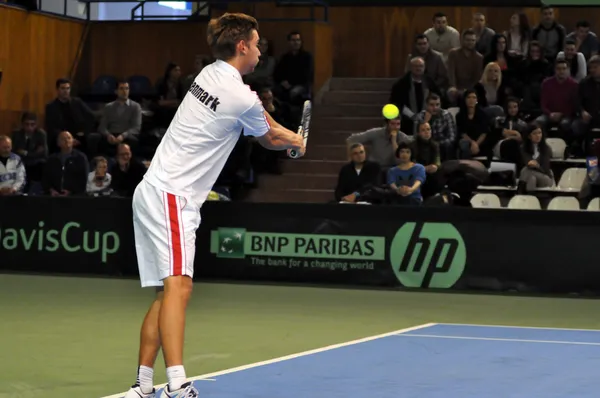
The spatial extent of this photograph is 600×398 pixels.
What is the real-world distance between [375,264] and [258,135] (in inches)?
322

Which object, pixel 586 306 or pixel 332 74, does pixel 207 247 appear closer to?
pixel 586 306

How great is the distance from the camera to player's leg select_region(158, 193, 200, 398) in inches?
248

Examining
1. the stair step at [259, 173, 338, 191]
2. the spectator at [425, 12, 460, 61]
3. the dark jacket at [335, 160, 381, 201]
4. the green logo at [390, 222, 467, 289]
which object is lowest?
the green logo at [390, 222, 467, 289]

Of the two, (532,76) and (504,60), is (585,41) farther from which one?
(504,60)

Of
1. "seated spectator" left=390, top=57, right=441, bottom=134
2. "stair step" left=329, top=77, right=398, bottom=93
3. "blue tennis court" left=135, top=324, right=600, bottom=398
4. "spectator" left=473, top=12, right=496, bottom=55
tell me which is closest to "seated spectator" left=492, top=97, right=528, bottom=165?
"seated spectator" left=390, top=57, right=441, bottom=134

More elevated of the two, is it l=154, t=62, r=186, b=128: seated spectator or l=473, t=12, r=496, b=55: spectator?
l=473, t=12, r=496, b=55: spectator

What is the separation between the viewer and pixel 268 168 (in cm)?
1909

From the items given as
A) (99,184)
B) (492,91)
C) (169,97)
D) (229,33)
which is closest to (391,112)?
(492,91)

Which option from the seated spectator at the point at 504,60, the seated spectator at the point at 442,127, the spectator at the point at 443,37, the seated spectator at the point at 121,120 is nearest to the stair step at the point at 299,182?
the seated spectator at the point at 121,120

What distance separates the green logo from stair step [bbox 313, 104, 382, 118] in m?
6.15

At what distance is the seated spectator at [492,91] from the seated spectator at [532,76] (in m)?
0.34

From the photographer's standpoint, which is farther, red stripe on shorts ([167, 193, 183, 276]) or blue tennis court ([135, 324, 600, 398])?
blue tennis court ([135, 324, 600, 398])

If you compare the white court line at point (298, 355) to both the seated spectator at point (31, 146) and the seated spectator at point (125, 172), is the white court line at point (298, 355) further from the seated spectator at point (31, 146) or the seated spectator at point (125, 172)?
the seated spectator at point (31, 146)

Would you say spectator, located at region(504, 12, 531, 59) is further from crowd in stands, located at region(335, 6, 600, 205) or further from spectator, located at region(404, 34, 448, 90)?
spectator, located at region(404, 34, 448, 90)
